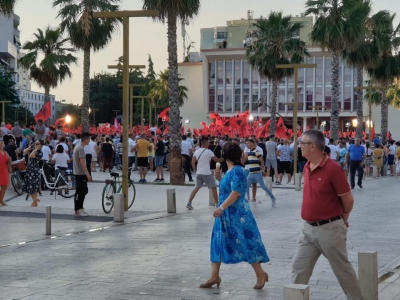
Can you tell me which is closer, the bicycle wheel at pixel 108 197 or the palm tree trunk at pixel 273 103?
the bicycle wheel at pixel 108 197

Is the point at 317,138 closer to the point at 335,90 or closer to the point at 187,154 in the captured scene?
the point at 187,154

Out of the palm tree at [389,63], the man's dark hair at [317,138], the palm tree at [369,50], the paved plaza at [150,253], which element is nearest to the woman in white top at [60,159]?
the paved plaza at [150,253]

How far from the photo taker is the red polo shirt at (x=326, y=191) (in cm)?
673

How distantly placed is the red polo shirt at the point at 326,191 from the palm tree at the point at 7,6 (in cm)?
2031

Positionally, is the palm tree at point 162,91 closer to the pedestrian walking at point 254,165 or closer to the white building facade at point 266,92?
the white building facade at point 266,92

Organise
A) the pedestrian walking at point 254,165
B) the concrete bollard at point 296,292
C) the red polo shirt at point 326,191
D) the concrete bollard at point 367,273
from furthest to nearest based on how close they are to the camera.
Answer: the pedestrian walking at point 254,165, the concrete bollard at point 367,273, the red polo shirt at point 326,191, the concrete bollard at point 296,292

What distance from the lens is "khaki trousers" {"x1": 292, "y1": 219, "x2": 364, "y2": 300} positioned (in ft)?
22.2

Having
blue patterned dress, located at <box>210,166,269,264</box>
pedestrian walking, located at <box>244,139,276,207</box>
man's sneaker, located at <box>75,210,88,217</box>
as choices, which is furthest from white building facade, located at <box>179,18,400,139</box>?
blue patterned dress, located at <box>210,166,269,264</box>

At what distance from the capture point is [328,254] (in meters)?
6.77

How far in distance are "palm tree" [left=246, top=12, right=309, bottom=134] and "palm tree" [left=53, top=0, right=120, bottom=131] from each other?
1103cm

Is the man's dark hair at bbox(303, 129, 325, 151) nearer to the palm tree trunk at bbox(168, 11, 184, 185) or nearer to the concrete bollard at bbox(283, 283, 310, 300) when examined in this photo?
the concrete bollard at bbox(283, 283, 310, 300)

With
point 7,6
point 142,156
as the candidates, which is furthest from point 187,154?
point 7,6

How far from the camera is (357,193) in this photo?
2439 cm

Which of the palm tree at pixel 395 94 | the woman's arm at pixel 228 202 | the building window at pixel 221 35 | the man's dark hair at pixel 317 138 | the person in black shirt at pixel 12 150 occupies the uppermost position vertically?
the building window at pixel 221 35
